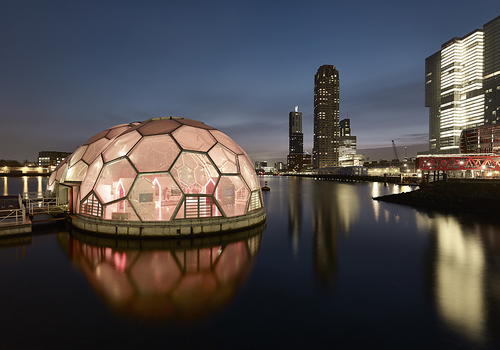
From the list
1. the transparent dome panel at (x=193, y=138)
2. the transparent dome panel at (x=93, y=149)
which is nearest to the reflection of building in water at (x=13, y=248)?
the transparent dome panel at (x=93, y=149)

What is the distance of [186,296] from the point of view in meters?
5.90

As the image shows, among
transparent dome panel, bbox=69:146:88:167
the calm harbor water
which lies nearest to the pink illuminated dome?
the calm harbor water

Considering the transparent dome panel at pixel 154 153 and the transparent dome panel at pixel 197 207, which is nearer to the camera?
the transparent dome panel at pixel 197 207

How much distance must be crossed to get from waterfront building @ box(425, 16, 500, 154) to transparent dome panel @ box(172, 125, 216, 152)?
164m

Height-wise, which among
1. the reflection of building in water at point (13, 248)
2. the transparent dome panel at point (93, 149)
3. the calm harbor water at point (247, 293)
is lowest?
the calm harbor water at point (247, 293)

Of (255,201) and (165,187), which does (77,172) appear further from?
(255,201)

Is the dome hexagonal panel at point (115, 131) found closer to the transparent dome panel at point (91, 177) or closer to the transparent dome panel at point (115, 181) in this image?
A: the transparent dome panel at point (91, 177)

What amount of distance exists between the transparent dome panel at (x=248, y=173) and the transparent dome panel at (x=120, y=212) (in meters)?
6.22

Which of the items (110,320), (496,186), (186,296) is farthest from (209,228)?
(496,186)

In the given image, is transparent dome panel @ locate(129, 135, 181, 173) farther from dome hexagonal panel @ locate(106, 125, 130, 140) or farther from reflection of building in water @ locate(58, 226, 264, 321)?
dome hexagonal panel @ locate(106, 125, 130, 140)

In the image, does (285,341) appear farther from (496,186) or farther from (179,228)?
(496,186)

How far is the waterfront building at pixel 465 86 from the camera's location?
132 metres

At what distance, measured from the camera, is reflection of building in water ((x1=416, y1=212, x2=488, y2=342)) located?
510 cm

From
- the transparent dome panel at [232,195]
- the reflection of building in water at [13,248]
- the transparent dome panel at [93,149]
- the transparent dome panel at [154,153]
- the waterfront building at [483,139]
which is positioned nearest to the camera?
the reflection of building in water at [13,248]
